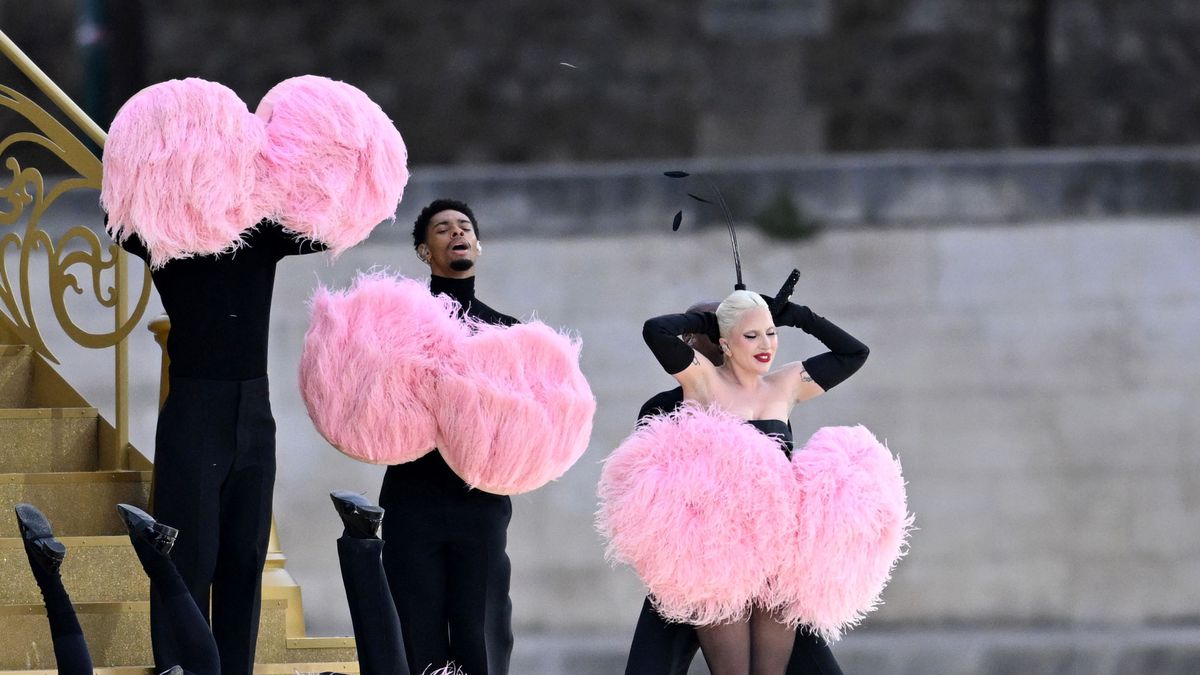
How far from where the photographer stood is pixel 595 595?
10.5 meters

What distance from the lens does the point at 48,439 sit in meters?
6.37

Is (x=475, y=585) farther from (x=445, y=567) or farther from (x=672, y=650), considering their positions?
(x=672, y=650)

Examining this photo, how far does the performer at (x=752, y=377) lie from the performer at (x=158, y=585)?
1.23 metres

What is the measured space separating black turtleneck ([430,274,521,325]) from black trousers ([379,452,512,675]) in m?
0.44

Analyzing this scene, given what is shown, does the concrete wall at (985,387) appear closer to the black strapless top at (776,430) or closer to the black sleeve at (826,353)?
the black sleeve at (826,353)

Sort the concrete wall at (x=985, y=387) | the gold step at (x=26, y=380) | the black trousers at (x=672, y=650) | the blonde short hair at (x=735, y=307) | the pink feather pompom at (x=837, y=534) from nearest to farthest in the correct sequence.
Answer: the pink feather pompom at (x=837, y=534)
the black trousers at (x=672, y=650)
the blonde short hair at (x=735, y=307)
the gold step at (x=26, y=380)
the concrete wall at (x=985, y=387)

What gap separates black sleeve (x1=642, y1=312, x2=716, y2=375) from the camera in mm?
5645

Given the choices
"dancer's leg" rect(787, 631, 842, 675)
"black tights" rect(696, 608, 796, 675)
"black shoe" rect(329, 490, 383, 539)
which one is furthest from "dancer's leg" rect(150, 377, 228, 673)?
"dancer's leg" rect(787, 631, 842, 675)

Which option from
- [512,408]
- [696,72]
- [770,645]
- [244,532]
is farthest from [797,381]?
[696,72]

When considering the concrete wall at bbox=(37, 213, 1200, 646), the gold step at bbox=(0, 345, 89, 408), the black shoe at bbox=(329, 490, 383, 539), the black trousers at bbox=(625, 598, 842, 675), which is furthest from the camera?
the concrete wall at bbox=(37, 213, 1200, 646)

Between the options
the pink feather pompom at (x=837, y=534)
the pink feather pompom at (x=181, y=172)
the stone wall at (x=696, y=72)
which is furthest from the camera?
the stone wall at (x=696, y=72)

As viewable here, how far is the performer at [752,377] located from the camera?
219 inches

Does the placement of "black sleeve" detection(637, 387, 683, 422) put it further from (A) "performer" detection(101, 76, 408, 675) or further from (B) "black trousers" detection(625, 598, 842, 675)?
(A) "performer" detection(101, 76, 408, 675)

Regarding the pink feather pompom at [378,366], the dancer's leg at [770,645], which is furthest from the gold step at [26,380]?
the dancer's leg at [770,645]
